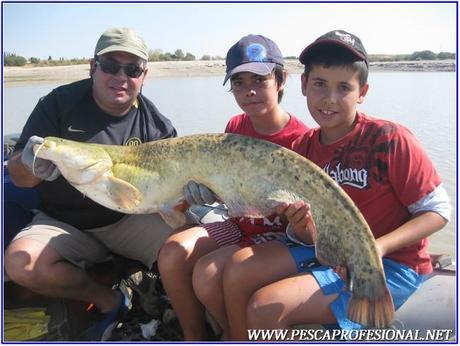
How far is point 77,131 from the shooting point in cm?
368

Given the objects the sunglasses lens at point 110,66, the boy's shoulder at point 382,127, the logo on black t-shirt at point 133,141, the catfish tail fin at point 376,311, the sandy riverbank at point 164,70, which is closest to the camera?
the catfish tail fin at point 376,311

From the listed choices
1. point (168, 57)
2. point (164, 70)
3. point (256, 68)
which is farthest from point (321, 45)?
point (168, 57)

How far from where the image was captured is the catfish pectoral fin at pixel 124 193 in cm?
312

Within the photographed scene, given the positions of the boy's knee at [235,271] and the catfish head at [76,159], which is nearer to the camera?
the boy's knee at [235,271]

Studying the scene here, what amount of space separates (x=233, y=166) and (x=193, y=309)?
106 cm

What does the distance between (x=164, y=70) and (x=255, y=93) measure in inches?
1251

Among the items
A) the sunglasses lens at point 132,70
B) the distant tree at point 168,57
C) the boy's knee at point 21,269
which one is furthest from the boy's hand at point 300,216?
the distant tree at point 168,57

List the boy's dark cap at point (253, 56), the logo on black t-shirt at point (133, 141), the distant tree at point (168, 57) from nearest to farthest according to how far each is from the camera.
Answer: the boy's dark cap at point (253, 56)
the logo on black t-shirt at point (133, 141)
the distant tree at point (168, 57)

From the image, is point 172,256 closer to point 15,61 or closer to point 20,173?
point 20,173

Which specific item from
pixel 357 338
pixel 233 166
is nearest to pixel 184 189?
pixel 233 166

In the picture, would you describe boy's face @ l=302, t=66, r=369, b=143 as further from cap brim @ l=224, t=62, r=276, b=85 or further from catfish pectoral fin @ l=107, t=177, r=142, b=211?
catfish pectoral fin @ l=107, t=177, r=142, b=211

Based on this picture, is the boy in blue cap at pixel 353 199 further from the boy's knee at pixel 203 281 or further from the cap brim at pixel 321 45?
the boy's knee at pixel 203 281

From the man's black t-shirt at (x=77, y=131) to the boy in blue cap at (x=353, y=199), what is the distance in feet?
4.66

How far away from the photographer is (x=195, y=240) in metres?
3.28
